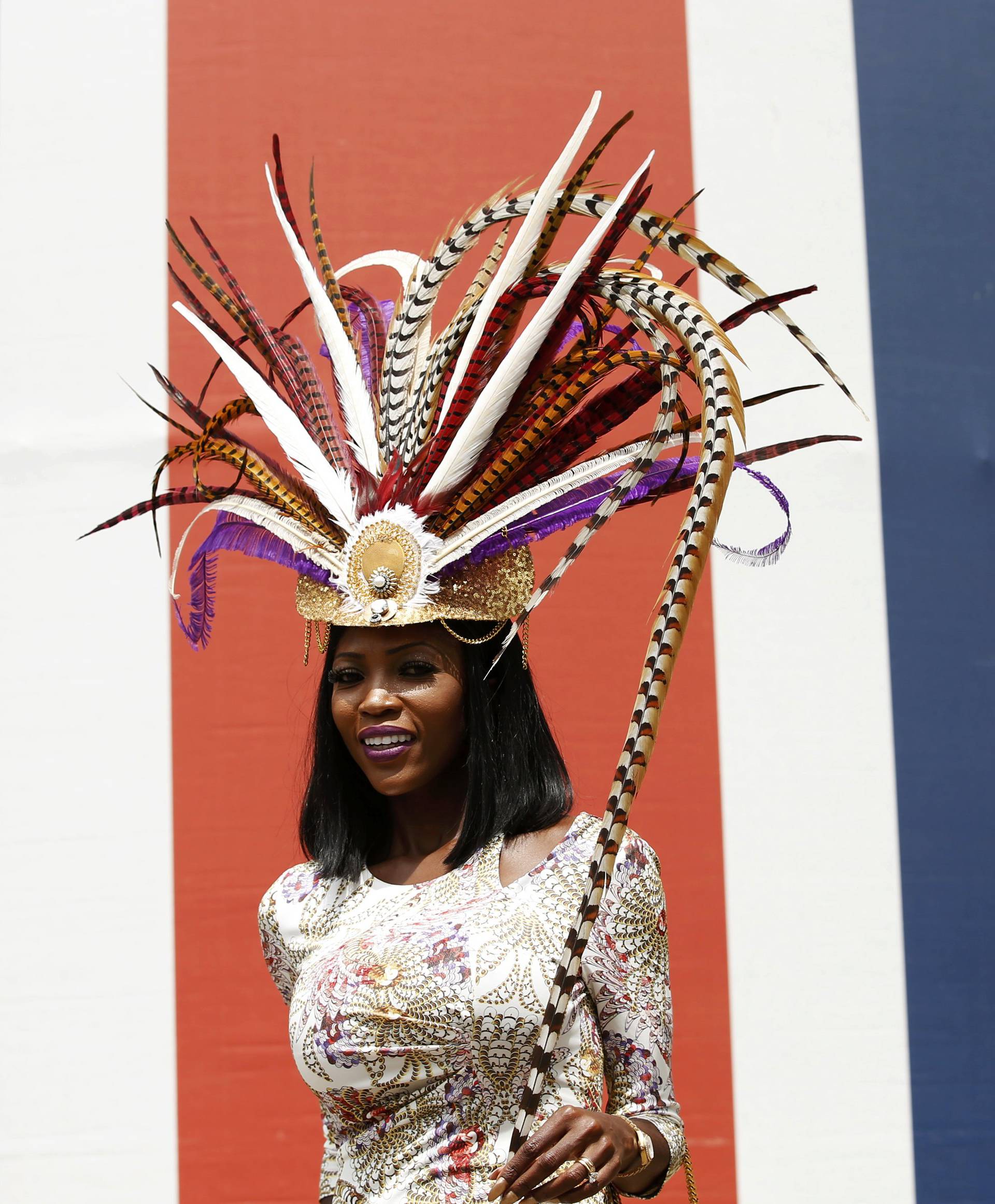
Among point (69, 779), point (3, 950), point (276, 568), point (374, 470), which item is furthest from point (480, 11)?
point (3, 950)

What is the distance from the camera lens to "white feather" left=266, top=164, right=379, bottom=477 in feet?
6.75

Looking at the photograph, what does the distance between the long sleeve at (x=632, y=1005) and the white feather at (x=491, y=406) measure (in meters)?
0.49

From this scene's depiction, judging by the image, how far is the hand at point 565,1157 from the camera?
1.55 metres

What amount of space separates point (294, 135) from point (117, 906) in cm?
143

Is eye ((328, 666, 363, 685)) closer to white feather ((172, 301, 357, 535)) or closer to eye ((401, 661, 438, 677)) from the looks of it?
eye ((401, 661, 438, 677))

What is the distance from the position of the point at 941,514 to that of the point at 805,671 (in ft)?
1.24

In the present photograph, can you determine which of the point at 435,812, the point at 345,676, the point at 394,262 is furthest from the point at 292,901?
the point at 394,262

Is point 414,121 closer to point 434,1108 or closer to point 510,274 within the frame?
point 510,274

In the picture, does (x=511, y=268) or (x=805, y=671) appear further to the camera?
(x=805, y=671)

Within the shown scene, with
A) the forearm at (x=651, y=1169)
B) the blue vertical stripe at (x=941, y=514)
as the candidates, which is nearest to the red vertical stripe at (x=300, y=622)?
the blue vertical stripe at (x=941, y=514)

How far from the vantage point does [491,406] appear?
1932mm

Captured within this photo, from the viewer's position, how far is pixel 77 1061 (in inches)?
107

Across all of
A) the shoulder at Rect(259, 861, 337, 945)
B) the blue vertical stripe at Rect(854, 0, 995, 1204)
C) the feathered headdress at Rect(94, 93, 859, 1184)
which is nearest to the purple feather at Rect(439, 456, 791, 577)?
the feathered headdress at Rect(94, 93, 859, 1184)

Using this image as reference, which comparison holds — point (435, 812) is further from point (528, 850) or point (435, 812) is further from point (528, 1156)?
point (528, 1156)
